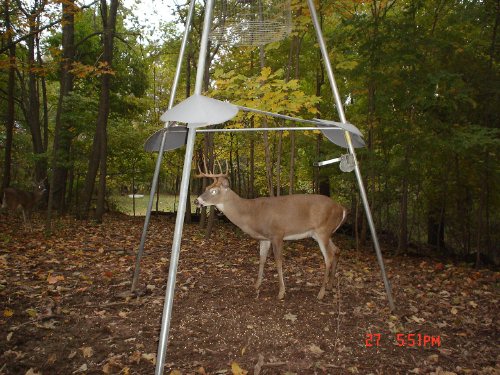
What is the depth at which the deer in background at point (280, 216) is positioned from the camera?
5.10m

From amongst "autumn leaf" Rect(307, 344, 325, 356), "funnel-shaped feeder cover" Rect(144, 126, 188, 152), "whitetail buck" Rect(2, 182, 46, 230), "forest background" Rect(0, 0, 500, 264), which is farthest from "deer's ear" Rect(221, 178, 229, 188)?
"whitetail buck" Rect(2, 182, 46, 230)

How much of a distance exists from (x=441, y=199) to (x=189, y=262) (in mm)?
9386

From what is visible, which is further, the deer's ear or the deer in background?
the deer's ear

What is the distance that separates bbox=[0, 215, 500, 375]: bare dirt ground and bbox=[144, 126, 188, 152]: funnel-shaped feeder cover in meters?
2.05

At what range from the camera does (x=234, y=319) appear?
14.2ft

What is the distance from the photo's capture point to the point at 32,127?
15.5m

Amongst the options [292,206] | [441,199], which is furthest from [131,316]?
[441,199]

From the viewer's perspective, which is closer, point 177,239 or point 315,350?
point 177,239

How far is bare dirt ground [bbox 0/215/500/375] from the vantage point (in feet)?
11.3

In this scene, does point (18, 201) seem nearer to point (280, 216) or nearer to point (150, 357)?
Result: point (280, 216)
